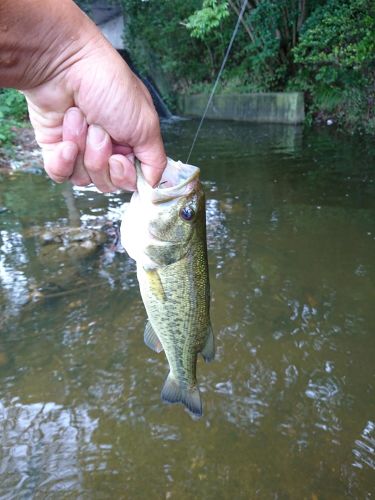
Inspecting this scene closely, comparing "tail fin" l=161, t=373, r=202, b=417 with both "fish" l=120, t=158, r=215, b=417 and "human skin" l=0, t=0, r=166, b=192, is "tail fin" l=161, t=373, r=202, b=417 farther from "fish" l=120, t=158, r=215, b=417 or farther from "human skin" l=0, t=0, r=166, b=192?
"human skin" l=0, t=0, r=166, b=192

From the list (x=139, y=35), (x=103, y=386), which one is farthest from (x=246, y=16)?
(x=103, y=386)

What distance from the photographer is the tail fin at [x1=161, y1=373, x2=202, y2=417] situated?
2.31 meters

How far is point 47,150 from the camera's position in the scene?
1.88 metres

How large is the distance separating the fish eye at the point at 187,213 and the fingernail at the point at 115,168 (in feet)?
1.03

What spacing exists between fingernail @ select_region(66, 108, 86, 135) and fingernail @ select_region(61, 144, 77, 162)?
0.20 ft

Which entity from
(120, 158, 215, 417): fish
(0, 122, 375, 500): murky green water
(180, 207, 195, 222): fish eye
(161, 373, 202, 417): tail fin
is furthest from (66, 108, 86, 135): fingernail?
(0, 122, 375, 500): murky green water

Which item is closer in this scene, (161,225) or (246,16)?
(161,225)

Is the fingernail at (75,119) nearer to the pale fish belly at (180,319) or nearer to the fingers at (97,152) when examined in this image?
the fingers at (97,152)

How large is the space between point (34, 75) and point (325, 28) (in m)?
Answer: 12.4

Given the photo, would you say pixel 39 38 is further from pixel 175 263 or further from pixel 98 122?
pixel 175 263

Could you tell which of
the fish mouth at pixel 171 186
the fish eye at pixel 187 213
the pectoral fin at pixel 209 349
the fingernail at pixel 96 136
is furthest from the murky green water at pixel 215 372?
the fingernail at pixel 96 136

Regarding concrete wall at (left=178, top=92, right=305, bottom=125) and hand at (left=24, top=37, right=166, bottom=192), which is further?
concrete wall at (left=178, top=92, right=305, bottom=125)

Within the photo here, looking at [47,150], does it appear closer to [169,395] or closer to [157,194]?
[157,194]

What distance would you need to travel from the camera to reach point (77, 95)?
5.49ft
